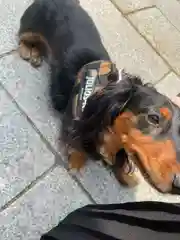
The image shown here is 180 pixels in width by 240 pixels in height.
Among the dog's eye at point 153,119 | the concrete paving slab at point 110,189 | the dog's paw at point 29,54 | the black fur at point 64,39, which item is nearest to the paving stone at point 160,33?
the black fur at point 64,39

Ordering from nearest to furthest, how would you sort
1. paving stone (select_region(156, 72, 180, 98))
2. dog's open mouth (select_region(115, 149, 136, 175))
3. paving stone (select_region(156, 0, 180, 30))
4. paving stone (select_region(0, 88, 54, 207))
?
dog's open mouth (select_region(115, 149, 136, 175)) → paving stone (select_region(0, 88, 54, 207)) → paving stone (select_region(156, 72, 180, 98)) → paving stone (select_region(156, 0, 180, 30))

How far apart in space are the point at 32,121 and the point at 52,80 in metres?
0.23

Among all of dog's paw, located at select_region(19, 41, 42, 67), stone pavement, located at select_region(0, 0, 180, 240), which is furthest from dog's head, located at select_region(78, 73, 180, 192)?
dog's paw, located at select_region(19, 41, 42, 67)

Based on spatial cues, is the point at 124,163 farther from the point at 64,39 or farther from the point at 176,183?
the point at 64,39

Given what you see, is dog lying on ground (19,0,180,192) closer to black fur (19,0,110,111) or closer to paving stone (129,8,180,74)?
black fur (19,0,110,111)

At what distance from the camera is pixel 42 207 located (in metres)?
1.69

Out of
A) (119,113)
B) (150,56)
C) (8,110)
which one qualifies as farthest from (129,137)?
(150,56)

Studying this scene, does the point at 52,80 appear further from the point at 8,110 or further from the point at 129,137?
the point at 129,137

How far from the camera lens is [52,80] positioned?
1.96m

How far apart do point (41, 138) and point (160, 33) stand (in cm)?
113

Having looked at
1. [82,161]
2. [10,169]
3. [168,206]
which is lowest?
[82,161]

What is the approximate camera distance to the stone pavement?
1.67m

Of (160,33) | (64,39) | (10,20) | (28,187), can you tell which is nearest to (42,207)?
(28,187)

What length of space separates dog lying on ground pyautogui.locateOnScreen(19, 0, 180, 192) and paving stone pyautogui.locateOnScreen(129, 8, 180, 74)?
2.03 ft
